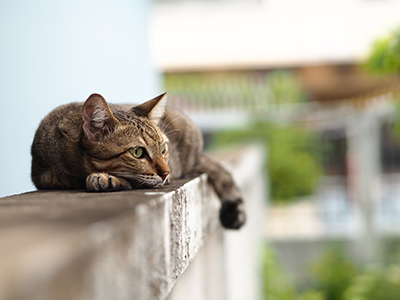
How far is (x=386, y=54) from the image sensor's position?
8.37 feet

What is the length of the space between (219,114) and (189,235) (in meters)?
8.88

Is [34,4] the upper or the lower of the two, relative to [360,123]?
upper

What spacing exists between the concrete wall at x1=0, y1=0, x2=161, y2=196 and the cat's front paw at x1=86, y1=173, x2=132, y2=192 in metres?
0.86

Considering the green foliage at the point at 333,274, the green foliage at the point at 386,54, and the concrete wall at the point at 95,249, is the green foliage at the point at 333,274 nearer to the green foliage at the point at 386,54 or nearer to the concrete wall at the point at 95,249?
the green foliage at the point at 386,54

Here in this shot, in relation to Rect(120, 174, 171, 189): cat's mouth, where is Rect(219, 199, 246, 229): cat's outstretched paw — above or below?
below

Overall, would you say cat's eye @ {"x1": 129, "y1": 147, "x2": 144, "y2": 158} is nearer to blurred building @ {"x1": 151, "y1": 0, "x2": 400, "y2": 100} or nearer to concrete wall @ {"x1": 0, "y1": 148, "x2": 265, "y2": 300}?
concrete wall @ {"x1": 0, "y1": 148, "x2": 265, "y2": 300}

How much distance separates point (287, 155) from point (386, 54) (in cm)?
600

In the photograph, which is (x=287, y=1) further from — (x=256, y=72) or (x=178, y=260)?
(x=178, y=260)

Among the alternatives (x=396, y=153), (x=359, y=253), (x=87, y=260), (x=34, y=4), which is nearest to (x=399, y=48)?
(x=34, y=4)

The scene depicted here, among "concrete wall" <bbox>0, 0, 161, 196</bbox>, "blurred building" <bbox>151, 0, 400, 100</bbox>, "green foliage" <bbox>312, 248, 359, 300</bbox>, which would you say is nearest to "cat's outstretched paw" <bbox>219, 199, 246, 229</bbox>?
"concrete wall" <bbox>0, 0, 161, 196</bbox>

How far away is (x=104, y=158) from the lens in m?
1.15

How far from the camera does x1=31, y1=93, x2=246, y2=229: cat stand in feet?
3.61

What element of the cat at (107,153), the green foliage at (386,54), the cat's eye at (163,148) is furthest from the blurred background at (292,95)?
the cat's eye at (163,148)

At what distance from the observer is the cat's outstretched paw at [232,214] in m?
1.44
